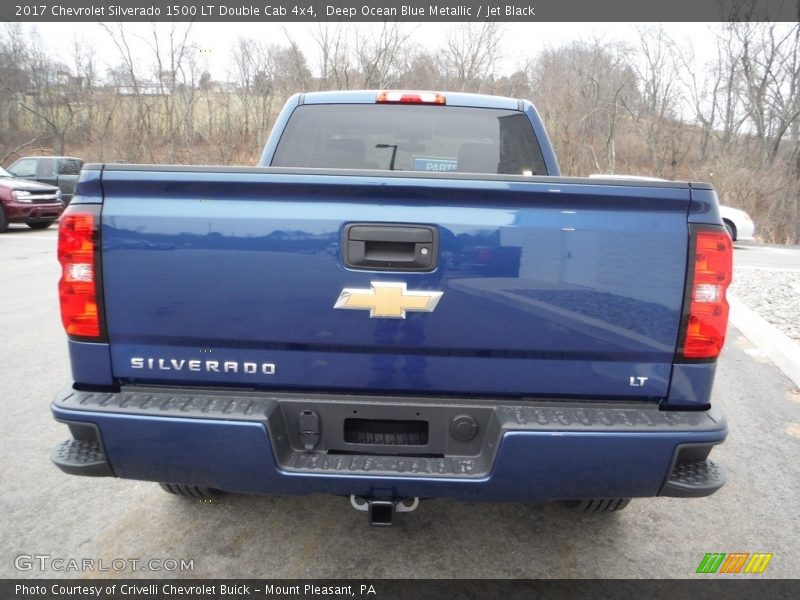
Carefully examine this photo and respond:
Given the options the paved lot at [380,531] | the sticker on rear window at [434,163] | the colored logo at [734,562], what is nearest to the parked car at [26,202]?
the paved lot at [380,531]

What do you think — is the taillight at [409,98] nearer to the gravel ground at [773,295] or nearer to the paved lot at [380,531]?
the paved lot at [380,531]

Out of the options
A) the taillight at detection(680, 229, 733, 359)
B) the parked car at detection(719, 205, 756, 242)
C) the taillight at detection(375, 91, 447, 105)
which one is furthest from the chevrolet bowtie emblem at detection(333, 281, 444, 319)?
the parked car at detection(719, 205, 756, 242)

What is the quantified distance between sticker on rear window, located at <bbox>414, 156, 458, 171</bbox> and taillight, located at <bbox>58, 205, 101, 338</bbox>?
1.92 meters

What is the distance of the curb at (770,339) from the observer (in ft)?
16.2

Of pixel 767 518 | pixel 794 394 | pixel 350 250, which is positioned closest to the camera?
pixel 350 250

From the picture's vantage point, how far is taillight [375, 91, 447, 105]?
319cm

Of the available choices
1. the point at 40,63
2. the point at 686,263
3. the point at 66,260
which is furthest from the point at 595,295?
the point at 40,63

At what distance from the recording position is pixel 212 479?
1.96 meters

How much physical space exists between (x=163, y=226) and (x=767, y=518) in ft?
10.9

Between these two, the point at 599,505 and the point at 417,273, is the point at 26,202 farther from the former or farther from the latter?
the point at 599,505

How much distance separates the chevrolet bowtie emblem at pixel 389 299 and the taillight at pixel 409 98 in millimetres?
1769

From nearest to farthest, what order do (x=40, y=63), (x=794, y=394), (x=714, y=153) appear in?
1. (x=794, y=394)
2. (x=714, y=153)
3. (x=40, y=63)

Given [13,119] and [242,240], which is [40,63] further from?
[242,240]

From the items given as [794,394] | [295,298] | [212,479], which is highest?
[295,298]
